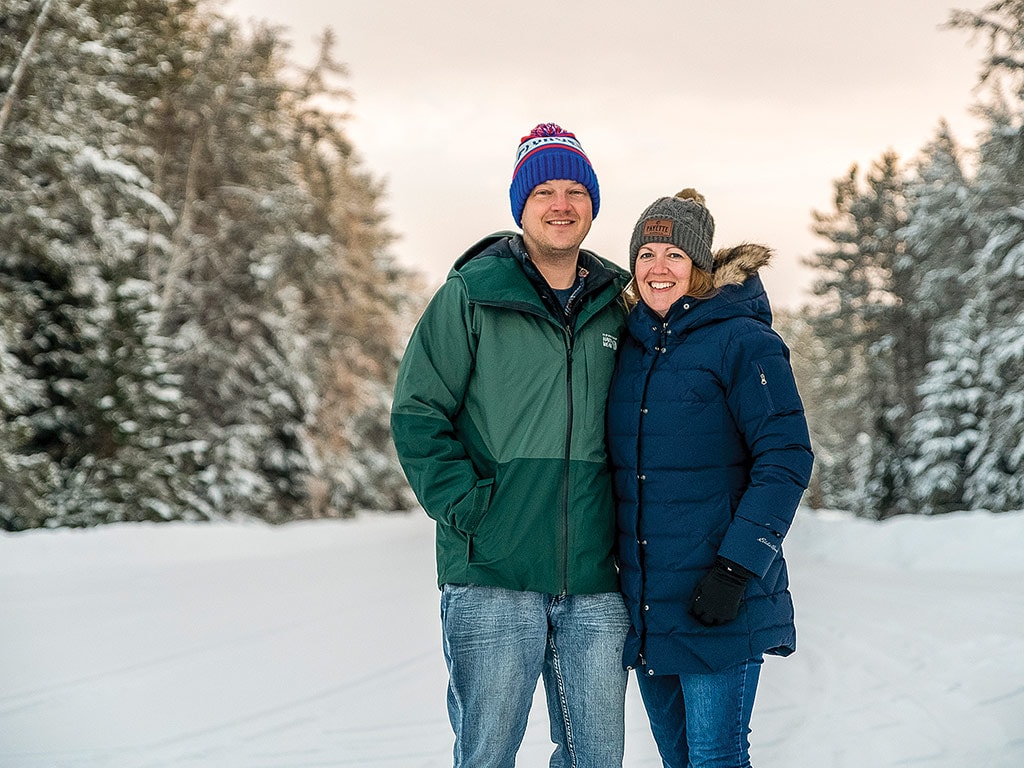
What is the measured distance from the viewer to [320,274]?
78.3 feet

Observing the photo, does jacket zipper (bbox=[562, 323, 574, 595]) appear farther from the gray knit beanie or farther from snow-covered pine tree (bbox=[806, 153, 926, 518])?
snow-covered pine tree (bbox=[806, 153, 926, 518])

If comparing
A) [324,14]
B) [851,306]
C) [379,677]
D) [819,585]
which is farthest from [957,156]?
[379,677]

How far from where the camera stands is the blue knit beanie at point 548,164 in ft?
11.0

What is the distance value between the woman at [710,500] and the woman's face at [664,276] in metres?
0.05

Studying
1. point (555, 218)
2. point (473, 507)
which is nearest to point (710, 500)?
point (473, 507)

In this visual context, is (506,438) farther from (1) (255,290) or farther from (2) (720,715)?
(1) (255,290)

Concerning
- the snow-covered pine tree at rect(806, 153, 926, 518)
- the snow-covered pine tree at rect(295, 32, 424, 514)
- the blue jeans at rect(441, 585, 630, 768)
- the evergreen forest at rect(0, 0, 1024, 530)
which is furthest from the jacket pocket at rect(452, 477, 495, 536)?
the snow-covered pine tree at rect(806, 153, 926, 518)

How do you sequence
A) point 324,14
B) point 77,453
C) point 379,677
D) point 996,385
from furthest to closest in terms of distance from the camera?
point 324,14 → point 996,385 → point 77,453 → point 379,677

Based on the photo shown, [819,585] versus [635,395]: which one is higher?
[635,395]

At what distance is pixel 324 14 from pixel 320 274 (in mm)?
7660

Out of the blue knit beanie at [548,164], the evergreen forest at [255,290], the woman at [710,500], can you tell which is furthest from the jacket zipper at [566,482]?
the evergreen forest at [255,290]

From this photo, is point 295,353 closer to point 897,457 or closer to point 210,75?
point 210,75

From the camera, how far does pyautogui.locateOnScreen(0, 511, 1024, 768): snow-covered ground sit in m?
4.70

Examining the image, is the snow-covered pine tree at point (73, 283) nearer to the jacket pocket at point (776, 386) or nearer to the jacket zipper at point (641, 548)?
the jacket zipper at point (641, 548)
